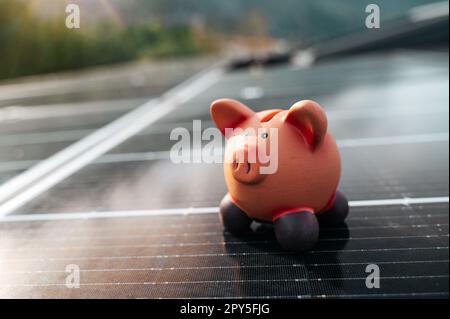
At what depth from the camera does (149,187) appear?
17.1ft

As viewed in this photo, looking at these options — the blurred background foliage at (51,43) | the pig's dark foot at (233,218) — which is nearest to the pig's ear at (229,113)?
the pig's dark foot at (233,218)

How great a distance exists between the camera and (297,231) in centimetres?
328

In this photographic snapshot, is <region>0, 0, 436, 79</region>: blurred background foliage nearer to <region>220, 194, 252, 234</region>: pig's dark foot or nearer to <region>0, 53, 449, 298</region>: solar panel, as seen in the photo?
<region>0, 53, 449, 298</region>: solar panel

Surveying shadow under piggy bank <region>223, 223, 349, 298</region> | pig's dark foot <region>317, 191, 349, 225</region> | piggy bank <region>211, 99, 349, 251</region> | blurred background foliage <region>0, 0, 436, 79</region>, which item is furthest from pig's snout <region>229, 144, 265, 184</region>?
blurred background foliage <region>0, 0, 436, 79</region>

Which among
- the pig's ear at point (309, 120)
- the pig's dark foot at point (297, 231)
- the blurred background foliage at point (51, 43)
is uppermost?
the blurred background foliage at point (51, 43)

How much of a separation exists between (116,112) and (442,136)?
764cm

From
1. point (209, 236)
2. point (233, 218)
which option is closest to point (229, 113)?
point (233, 218)

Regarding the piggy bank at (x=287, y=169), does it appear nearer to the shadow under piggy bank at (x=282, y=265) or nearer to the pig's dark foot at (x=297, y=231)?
the pig's dark foot at (x=297, y=231)

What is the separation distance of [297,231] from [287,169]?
0.45 m

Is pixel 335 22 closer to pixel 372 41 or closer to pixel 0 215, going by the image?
pixel 372 41

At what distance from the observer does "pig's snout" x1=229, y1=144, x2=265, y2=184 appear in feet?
10.7

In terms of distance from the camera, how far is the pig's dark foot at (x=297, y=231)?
10.8ft

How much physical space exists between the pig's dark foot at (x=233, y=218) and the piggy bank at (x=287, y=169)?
11cm

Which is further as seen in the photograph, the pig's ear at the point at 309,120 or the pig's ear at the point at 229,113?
the pig's ear at the point at 229,113
